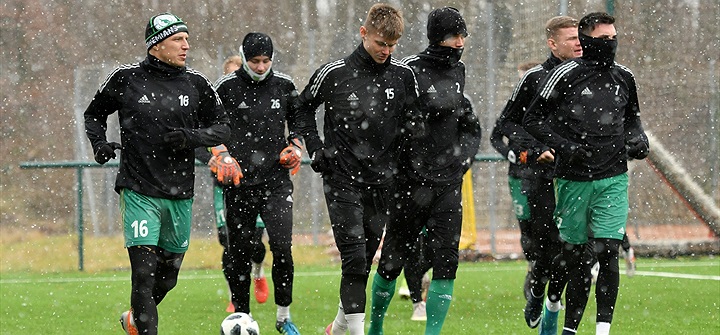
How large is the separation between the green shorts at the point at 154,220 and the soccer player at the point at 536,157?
6.85ft

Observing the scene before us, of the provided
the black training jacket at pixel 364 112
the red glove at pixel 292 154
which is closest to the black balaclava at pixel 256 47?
the red glove at pixel 292 154

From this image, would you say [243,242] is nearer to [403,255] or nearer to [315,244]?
[403,255]

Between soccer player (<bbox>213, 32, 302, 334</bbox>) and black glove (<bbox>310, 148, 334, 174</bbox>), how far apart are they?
1.43m

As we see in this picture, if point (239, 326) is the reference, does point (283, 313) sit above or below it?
below

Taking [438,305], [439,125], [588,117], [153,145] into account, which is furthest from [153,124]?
[588,117]

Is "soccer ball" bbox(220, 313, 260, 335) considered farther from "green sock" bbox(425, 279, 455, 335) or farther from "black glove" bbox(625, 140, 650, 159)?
"black glove" bbox(625, 140, 650, 159)

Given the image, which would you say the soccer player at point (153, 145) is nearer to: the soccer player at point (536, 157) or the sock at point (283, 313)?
the sock at point (283, 313)

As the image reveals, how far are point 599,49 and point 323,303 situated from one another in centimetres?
436

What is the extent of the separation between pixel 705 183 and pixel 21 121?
9.03 metres

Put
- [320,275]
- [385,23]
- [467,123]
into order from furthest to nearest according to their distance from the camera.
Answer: [320,275], [467,123], [385,23]

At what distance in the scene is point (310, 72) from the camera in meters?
15.3

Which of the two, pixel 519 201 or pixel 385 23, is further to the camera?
pixel 519 201

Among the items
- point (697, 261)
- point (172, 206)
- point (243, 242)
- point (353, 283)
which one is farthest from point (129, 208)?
point (697, 261)

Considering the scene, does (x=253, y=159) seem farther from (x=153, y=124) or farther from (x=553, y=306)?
(x=553, y=306)
